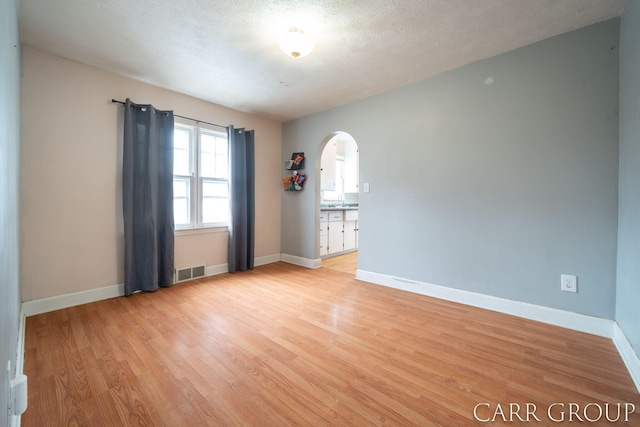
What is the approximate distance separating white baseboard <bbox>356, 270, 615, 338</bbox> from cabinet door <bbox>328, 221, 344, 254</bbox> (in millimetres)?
1607

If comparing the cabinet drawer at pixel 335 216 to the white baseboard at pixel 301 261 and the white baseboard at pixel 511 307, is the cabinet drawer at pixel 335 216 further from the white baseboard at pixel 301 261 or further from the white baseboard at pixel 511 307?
the white baseboard at pixel 511 307

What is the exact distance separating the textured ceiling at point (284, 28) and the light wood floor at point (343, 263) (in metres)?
2.59

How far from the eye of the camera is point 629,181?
1.77m

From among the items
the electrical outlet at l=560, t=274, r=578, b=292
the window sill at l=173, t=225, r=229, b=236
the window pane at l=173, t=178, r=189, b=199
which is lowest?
the electrical outlet at l=560, t=274, r=578, b=292

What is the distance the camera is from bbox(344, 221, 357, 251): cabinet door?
17.0ft

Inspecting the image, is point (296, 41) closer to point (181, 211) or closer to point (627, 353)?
point (181, 211)

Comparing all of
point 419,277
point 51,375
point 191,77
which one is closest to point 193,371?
point 51,375

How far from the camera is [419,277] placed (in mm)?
2990

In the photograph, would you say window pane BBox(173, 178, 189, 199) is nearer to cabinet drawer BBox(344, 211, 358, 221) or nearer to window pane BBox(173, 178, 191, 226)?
window pane BBox(173, 178, 191, 226)

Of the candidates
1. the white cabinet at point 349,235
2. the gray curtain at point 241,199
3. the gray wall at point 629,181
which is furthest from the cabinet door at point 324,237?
the gray wall at point 629,181

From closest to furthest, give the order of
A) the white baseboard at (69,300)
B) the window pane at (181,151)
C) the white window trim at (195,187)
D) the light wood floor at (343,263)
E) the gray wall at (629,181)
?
the gray wall at (629,181) → the white baseboard at (69,300) → the window pane at (181,151) → the white window trim at (195,187) → the light wood floor at (343,263)

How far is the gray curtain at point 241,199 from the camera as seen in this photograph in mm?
3773

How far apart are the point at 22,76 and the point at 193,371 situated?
9.71ft

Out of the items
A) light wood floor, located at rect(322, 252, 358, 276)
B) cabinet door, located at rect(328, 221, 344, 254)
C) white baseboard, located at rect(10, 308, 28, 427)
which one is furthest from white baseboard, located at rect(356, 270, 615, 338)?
white baseboard, located at rect(10, 308, 28, 427)
